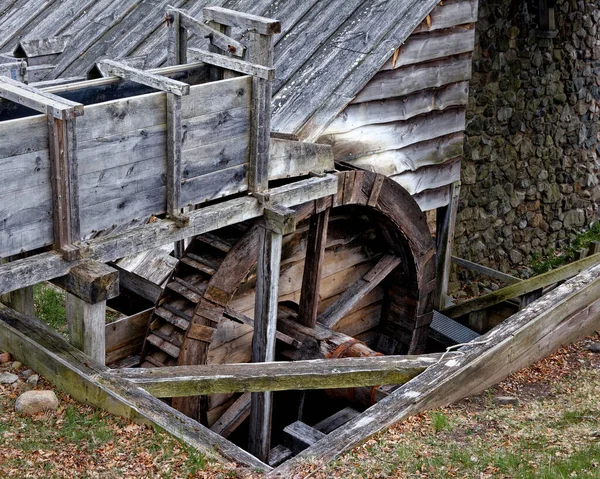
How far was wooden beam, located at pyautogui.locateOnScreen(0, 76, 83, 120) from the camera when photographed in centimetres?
450

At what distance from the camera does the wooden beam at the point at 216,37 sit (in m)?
5.64

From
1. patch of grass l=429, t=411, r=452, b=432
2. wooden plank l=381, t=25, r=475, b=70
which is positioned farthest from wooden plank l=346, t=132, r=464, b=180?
patch of grass l=429, t=411, r=452, b=432

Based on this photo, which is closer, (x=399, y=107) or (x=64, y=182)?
(x=64, y=182)

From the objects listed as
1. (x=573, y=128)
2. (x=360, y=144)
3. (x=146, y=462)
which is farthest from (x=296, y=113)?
(x=573, y=128)

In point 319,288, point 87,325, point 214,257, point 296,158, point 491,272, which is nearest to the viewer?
point 87,325

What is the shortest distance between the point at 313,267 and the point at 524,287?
8.01ft

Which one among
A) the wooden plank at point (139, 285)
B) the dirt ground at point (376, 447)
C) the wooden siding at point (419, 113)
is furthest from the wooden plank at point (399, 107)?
the dirt ground at point (376, 447)

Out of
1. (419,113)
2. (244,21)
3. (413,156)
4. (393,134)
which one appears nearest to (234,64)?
(244,21)

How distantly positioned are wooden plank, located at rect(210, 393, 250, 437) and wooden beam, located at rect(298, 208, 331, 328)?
30.5 inches

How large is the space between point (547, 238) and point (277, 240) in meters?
7.53

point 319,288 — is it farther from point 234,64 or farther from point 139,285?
point 234,64

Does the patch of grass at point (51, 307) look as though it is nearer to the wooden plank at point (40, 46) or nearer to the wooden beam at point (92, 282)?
the wooden plank at point (40, 46)

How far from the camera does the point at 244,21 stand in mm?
5543

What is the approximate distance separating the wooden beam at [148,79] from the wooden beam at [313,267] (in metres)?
2.18
